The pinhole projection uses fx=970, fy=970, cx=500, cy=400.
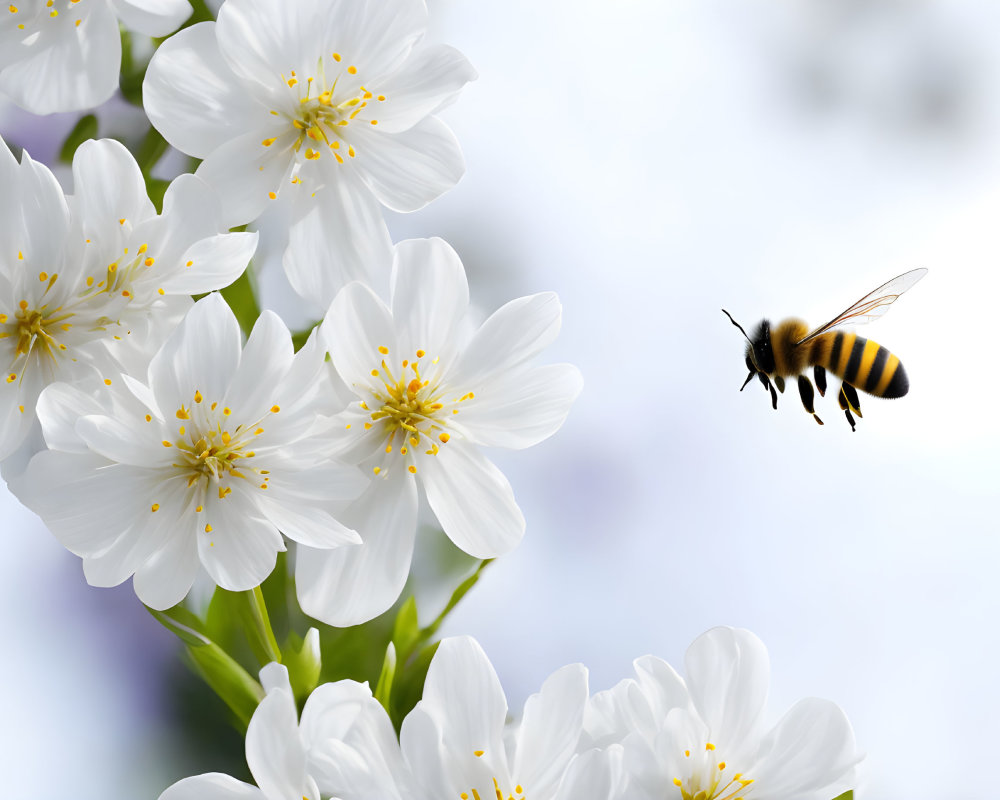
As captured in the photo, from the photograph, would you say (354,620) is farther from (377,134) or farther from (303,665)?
(377,134)

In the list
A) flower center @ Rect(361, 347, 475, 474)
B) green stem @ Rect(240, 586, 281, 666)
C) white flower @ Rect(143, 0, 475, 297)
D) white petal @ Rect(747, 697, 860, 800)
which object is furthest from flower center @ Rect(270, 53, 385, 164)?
white petal @ Rect(747, 697, 860, 800)

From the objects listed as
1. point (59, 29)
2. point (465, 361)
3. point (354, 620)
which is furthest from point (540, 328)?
point (59, 29)

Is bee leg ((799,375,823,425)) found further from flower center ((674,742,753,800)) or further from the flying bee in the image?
flower center ((674,742,753,800))

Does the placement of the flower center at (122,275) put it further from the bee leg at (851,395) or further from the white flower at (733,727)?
the bee leg at (851,395)

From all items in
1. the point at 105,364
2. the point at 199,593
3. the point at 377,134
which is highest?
the point at 377,134

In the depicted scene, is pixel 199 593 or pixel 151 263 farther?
pixel 199 593

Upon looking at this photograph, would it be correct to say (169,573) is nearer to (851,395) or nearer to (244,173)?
(244,173)

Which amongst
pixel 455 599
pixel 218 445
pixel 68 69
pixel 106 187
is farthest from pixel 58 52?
pixel 455 599
